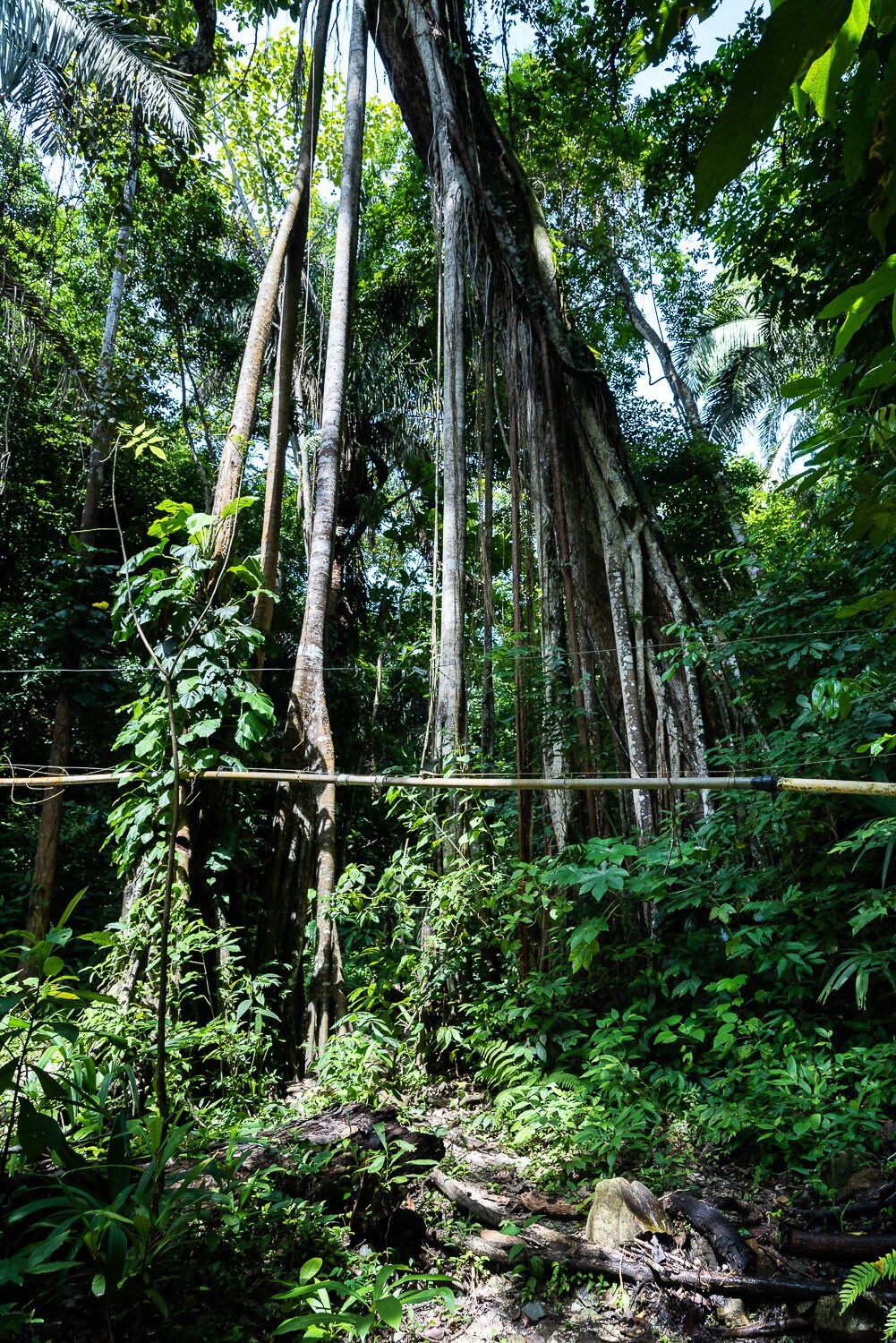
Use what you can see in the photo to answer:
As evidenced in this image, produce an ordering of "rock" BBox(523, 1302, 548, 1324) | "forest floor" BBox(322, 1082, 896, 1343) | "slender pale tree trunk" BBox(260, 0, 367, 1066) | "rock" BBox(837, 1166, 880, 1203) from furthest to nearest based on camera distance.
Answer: "slender pale tree trunk" BBox(260, 0, 367, 1066) → "rock" BBox(837, 1166, 880, 1203) → "rock" BBox(523, 1302, 548, 1324) → "forest floor" BBox(322, 1082, 896, 1343)

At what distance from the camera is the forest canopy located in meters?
1.85

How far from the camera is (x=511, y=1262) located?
83.1 inches

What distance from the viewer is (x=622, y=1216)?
217 cm

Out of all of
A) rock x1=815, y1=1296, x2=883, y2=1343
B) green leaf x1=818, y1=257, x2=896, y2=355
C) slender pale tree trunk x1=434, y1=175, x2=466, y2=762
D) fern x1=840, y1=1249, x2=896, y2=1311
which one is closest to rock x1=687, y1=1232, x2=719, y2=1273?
rock x1=815, y1=1296, x2=883, y2=1343

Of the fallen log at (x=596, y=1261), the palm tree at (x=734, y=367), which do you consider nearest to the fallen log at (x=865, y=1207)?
the fallen log at (x=596, y=1261)

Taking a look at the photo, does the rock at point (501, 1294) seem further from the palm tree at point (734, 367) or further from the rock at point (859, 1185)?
the palm tree at point (734, 367)

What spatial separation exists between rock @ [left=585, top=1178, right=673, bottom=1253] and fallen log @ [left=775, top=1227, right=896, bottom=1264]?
0.32 metres

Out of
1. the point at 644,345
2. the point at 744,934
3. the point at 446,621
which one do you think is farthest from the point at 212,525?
the point at 644,345

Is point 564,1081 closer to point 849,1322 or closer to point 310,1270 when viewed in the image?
point 849,1322

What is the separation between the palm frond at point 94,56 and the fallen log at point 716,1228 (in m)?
6.42

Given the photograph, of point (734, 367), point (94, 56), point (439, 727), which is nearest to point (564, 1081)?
point (439, 727)

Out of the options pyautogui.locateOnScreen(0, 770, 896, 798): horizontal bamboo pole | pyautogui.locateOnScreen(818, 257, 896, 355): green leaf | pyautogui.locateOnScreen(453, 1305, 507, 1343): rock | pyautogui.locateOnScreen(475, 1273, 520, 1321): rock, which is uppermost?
pyautogui.locateOnScreen(818, 257, 896, 355): green leaf

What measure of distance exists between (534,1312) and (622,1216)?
0.36 meters

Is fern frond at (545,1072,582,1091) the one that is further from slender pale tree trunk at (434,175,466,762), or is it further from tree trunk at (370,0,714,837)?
slender pale tree trunk at (434,175,466,762)
